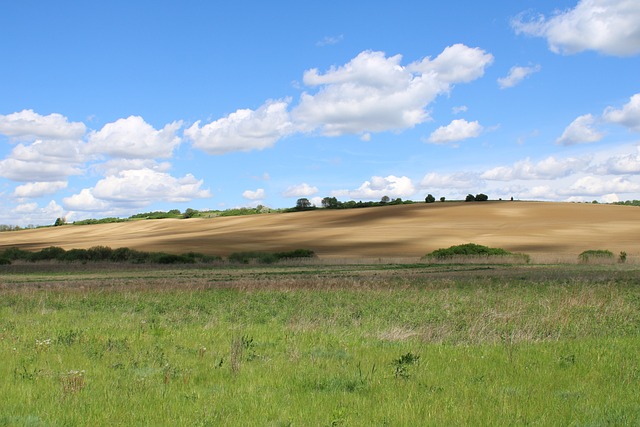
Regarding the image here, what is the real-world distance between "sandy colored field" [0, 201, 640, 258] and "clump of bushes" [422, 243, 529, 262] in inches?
127

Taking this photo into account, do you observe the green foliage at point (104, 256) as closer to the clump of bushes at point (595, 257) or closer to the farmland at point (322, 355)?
the farmland at point (322, 355)

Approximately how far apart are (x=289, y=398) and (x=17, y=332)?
33.2ft

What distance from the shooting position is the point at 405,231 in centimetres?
8675

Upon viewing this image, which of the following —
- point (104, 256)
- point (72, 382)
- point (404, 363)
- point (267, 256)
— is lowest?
point (267, 256)

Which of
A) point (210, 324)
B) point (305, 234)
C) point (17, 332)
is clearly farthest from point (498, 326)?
point (305, 234)

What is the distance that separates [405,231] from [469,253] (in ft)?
80.3

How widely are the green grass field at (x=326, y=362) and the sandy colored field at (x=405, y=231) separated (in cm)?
4454

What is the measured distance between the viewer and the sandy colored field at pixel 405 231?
70.5 meters

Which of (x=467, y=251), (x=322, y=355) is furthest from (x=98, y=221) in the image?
(x=322, y=355)

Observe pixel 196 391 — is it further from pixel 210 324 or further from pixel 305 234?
pixel 305 234

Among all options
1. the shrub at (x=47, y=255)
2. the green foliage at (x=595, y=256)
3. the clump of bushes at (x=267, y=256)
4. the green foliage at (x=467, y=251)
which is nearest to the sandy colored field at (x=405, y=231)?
the clump of bushes at (x=267, y=256)

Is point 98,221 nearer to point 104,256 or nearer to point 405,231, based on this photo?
point 104,256

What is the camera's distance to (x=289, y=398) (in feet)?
29.8

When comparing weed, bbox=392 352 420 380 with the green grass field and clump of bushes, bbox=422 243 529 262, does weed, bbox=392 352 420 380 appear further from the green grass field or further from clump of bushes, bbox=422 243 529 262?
clump of bushes, bbox=422 243 529 262
